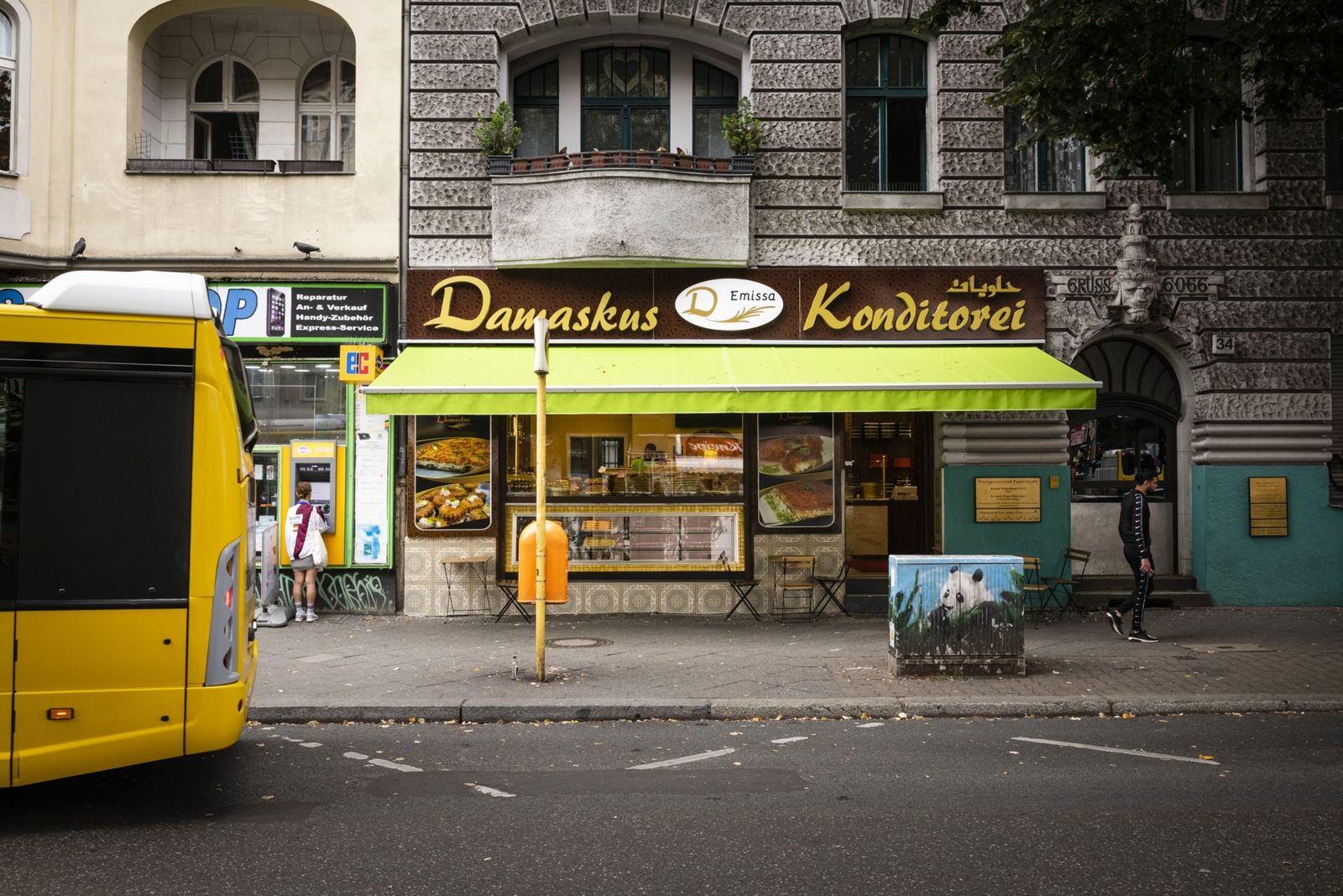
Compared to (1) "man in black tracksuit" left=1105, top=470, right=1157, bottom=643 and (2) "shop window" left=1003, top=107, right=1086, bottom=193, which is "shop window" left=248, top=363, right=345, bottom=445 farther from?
(1) "man in black tracksuit" left=1105, top=470, right=1157, bottom=643

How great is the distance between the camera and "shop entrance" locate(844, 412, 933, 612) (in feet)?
49.0

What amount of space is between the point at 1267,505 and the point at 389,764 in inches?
471

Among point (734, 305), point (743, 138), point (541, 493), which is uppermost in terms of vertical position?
point (743, 138)

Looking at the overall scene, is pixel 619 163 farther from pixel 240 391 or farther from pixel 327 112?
pixel 240 391

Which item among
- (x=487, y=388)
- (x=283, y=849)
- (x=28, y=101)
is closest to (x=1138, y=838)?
(x=283, y=849)

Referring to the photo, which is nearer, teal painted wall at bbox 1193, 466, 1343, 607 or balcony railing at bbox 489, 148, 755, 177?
balcony railing at bbox 489, 148, 755, 177

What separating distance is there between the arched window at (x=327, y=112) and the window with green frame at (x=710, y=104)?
474 centimetres

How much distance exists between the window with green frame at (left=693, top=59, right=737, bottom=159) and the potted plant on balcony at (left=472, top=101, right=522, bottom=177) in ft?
8.44

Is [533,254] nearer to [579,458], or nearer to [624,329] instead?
[624,329]

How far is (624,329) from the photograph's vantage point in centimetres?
1412

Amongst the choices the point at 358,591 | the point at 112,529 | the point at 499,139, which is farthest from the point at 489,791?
the point at 499,139

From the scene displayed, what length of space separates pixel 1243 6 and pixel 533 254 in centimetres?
828

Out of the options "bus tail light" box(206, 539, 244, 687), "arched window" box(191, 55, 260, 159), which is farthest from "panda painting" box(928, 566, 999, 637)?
"arched window" box(191, 55, 260, 159)

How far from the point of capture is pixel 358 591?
14023mm
